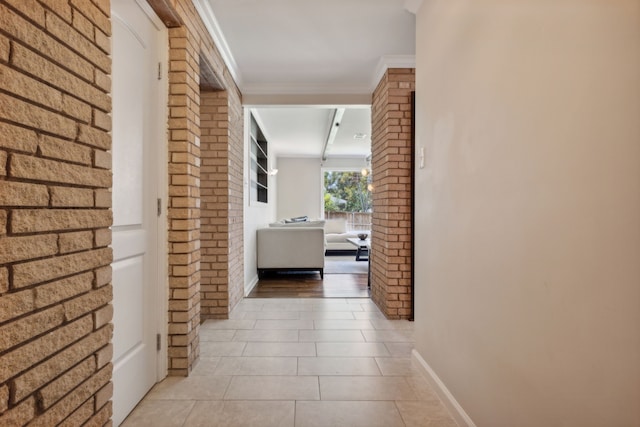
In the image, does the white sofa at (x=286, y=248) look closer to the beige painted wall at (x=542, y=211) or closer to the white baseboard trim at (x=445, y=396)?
the white baseboard trim at (x=445, y=396)

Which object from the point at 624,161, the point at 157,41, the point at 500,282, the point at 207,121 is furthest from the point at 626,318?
the point at 207,121

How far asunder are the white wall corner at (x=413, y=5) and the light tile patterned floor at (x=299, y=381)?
2.29 m

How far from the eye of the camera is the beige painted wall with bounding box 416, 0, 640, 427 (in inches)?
30.3

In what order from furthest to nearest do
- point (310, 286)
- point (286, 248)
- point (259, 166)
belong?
point (259, 166) → point (286, 248) → point (310, 286)

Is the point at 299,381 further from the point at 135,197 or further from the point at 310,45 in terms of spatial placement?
the point at 310,45

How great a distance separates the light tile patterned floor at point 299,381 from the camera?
165 cm

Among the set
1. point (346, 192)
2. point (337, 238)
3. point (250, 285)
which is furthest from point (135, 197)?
point (346, 192)

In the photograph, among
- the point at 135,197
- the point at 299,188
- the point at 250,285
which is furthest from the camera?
the point at 299,188

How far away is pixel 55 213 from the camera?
950mm

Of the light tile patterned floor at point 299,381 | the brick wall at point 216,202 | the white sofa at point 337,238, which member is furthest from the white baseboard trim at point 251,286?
the white sofa at point 337,238

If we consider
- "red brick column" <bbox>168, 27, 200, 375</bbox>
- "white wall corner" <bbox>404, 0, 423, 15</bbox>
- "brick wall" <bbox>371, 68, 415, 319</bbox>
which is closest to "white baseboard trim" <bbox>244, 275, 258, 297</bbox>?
"brick wall" <bbox>371, 68, 415, 319</bbox>

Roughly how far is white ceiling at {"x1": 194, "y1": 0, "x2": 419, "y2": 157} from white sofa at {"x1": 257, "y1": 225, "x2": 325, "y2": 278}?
1.89 meters

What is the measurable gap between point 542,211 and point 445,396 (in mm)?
1161

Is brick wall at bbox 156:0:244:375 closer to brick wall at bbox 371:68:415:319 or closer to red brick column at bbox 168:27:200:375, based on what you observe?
red brick column at bbox 168:27:200:375
